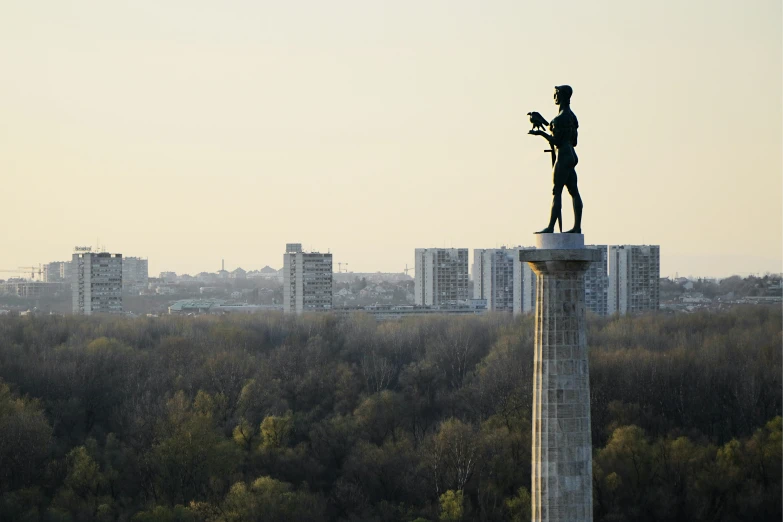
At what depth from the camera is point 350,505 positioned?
36188 millimetres

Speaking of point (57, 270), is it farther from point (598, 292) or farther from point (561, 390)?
point (561, 390)

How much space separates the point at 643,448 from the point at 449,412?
10.9 m

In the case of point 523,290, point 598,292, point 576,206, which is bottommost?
point 598,292

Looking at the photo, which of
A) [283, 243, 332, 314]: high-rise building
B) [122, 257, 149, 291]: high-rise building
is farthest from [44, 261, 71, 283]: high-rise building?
[283, 243, 332, 314]: high-rise building

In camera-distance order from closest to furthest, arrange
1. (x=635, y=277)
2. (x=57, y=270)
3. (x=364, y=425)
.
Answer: (x=364, y=425)
(x=635, y=277)
(x=57, y=270)

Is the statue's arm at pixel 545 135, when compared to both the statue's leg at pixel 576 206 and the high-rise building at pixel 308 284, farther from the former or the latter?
the high-rise building at pixel 308 284

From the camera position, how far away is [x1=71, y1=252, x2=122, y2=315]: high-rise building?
92.2 metres

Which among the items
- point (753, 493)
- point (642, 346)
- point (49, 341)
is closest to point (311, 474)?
point (753, 493)

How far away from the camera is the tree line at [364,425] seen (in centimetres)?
3497

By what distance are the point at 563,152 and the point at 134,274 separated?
611 feet

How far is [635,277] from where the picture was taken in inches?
3553

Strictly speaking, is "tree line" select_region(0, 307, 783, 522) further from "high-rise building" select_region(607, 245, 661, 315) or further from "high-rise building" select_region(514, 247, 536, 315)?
"high-rise building" select_region(514, 247, 536, 315)

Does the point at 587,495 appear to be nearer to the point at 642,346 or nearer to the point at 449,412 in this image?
the point at 449,412

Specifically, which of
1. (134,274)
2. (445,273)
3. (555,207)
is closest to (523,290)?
(445,273)
